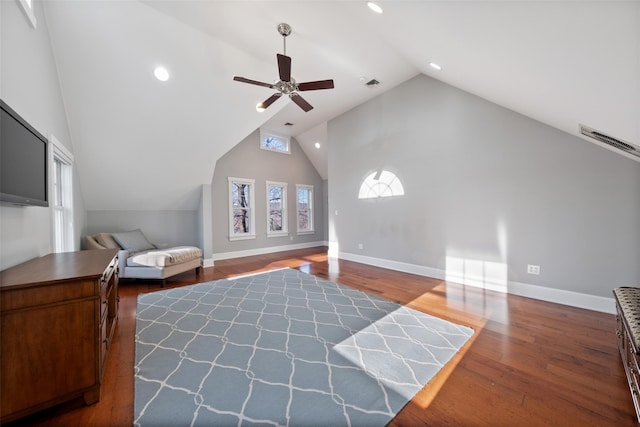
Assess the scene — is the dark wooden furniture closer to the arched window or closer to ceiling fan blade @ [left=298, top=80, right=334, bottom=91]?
the arched window

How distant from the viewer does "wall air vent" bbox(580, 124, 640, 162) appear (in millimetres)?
2175

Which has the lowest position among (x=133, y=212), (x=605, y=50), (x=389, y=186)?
(x=133, y=212)

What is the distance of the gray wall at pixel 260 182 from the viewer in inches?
233

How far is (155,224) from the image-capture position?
5.24 meters

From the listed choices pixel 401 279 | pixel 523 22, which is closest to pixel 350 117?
pixel 401 279

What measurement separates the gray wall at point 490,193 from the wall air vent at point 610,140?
0.39 metres

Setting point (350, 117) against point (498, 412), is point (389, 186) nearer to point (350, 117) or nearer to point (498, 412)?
point (350, 117)

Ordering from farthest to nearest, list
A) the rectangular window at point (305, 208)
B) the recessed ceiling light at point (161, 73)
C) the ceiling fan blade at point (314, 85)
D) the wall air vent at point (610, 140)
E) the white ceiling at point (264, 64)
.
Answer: the rectangular window at point (305, 208) < the recessed ceiling light at point (161, 73) < the ceiling fan blade at point (314, 85) < the wall air vent at point (610, 140) < the white ceiling at point (264, 64)

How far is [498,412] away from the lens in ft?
4.57

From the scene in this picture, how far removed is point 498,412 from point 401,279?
2719mm

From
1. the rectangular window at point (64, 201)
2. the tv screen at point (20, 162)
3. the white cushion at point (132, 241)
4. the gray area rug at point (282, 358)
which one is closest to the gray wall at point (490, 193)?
the gray area rug at point (282, 358)

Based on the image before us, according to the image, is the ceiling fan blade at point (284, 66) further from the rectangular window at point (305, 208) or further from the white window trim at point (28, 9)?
the rectangular window at point (305, 208)

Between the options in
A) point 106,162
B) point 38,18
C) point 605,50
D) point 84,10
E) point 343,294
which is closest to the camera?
point 605,50

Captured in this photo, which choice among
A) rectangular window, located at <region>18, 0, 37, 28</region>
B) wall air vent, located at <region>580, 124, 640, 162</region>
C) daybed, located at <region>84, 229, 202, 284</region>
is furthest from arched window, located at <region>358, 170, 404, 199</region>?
rectangular window, located at <region>18, 0, 37, 28</region>
